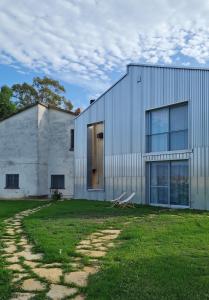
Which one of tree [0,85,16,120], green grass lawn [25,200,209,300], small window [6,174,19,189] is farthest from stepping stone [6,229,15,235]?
tree [0,85,16,120]

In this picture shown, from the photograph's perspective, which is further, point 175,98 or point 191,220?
point 175,98

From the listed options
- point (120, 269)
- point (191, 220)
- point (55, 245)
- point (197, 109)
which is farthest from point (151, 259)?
point (197, 109)

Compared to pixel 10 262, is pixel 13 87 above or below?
above

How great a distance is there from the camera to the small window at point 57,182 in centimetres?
2953

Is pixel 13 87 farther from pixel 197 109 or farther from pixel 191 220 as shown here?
pixel 191 220

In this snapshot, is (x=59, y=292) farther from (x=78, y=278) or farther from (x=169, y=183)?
(x=169, y=183)

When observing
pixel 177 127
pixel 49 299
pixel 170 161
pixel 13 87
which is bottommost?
pixel 49 299

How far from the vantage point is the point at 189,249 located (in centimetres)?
773

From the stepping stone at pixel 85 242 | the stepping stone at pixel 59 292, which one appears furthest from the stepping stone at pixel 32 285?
the stepping stone at pixel 85 242

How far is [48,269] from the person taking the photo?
637 centimetres

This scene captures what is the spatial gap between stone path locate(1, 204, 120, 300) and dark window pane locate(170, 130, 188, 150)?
970cm

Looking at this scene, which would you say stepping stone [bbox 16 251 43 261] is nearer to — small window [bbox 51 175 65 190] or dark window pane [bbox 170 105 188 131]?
dark window pane [bbox 170 105 188 131]

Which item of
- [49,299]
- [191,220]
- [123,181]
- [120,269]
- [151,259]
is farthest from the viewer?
[123,181]

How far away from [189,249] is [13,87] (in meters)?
49.3
